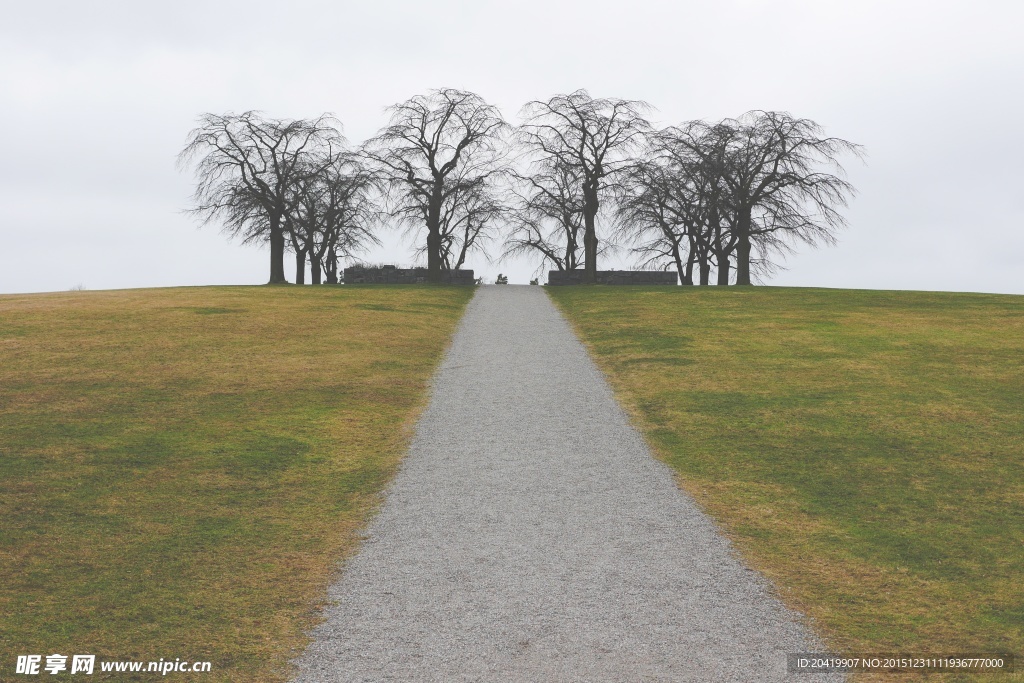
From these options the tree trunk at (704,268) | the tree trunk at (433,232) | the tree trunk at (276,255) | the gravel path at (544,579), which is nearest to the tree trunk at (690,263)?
the tree trunk at (704,268)

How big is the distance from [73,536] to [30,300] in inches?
1011

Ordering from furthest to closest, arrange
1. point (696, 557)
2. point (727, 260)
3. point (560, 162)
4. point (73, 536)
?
point (727, 260), point (560, 162), point (73, 536), point (696, 557)

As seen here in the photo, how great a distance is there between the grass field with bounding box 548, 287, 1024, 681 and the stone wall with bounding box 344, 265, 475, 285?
20.2 m

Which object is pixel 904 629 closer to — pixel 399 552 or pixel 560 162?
pixel 399 552

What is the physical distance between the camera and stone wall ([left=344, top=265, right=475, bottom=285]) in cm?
4691

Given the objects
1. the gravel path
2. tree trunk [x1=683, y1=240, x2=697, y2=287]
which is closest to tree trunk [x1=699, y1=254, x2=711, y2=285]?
tree trunk [x1=683, y1=240, x2=697, y2=287]

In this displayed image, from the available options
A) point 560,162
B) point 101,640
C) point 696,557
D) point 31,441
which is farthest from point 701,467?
point 560,162

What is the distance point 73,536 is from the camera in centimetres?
969

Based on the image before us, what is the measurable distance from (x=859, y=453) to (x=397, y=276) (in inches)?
1455

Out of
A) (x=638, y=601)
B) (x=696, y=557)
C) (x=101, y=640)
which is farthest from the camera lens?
(x=696, y=557)

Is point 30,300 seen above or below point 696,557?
above

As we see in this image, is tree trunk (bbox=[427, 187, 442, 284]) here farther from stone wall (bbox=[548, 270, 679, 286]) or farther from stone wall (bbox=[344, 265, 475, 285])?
stone wall (bbox=[548, 270, 679, 286])

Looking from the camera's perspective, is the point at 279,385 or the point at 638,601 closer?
the point at 638,601

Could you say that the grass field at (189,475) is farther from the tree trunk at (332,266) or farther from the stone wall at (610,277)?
the tree trunk at (332,266)
